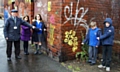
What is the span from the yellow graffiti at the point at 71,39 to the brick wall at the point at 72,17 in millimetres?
53

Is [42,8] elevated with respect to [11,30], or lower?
elevated

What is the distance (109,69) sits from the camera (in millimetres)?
5203

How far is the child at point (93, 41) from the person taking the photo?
5.60 metres

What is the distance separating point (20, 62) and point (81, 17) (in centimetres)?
266

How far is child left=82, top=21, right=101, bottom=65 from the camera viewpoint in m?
5.60

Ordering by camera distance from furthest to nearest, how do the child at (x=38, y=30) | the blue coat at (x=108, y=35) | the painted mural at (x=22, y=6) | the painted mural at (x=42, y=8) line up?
the painted mural at (x=22, y=6) < the painted mural at (x=42, y=8) < the child at (x=38, y=30) < the blue coat at (x=108, y=35)

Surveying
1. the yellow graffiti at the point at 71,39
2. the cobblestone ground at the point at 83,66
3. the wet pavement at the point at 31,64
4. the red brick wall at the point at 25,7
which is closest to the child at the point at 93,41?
the cobblestone ground at the point at 83,66

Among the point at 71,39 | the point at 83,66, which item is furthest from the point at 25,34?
the point at 83,66

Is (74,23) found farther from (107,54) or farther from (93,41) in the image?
(107,54)

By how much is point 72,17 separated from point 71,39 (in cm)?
76

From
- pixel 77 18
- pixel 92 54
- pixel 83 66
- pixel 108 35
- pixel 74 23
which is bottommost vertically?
pixel 83 66

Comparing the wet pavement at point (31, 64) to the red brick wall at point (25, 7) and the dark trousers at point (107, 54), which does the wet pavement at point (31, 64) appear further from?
the red brick wall at point (25, 7)

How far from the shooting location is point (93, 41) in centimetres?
565

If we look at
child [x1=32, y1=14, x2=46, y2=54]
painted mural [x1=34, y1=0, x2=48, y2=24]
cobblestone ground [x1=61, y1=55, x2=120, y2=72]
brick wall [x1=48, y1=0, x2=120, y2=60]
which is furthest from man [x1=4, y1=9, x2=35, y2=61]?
cobblestone ground [x1=61, y1=55, x2=120, y2=72]
